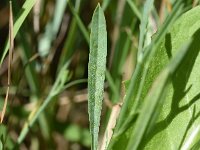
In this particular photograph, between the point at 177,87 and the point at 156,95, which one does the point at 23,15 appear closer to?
the point at 177,87

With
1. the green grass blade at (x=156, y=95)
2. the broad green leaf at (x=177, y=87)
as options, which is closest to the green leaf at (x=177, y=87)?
the broad green leaf at (x=177, y=87)

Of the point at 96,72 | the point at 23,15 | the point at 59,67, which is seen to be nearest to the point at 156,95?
the point at 96,72

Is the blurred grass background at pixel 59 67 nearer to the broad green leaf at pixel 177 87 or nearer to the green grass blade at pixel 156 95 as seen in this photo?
the broad green leaf at pixel 177 87

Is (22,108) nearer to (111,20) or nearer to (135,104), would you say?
(111,20)

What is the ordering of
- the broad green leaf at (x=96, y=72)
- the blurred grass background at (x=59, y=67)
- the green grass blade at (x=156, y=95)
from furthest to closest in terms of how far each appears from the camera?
1. the blurred grass background at (x=59, y=67)
2. the broad green leaf at (x=96, y=72)
3. the green grass blade at (x=156, y=95)

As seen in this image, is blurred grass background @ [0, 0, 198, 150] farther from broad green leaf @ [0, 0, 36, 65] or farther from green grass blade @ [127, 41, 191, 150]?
green grass blade @ [127, 41, 191, 150]

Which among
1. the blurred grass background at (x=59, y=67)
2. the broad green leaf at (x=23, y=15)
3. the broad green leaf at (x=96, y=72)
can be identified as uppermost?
the broad green leaf at (x=23, y=15)

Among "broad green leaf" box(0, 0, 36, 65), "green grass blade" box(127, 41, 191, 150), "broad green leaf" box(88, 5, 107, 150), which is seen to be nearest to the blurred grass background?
"broad green leaf" box(0, 0, 36, 65)
